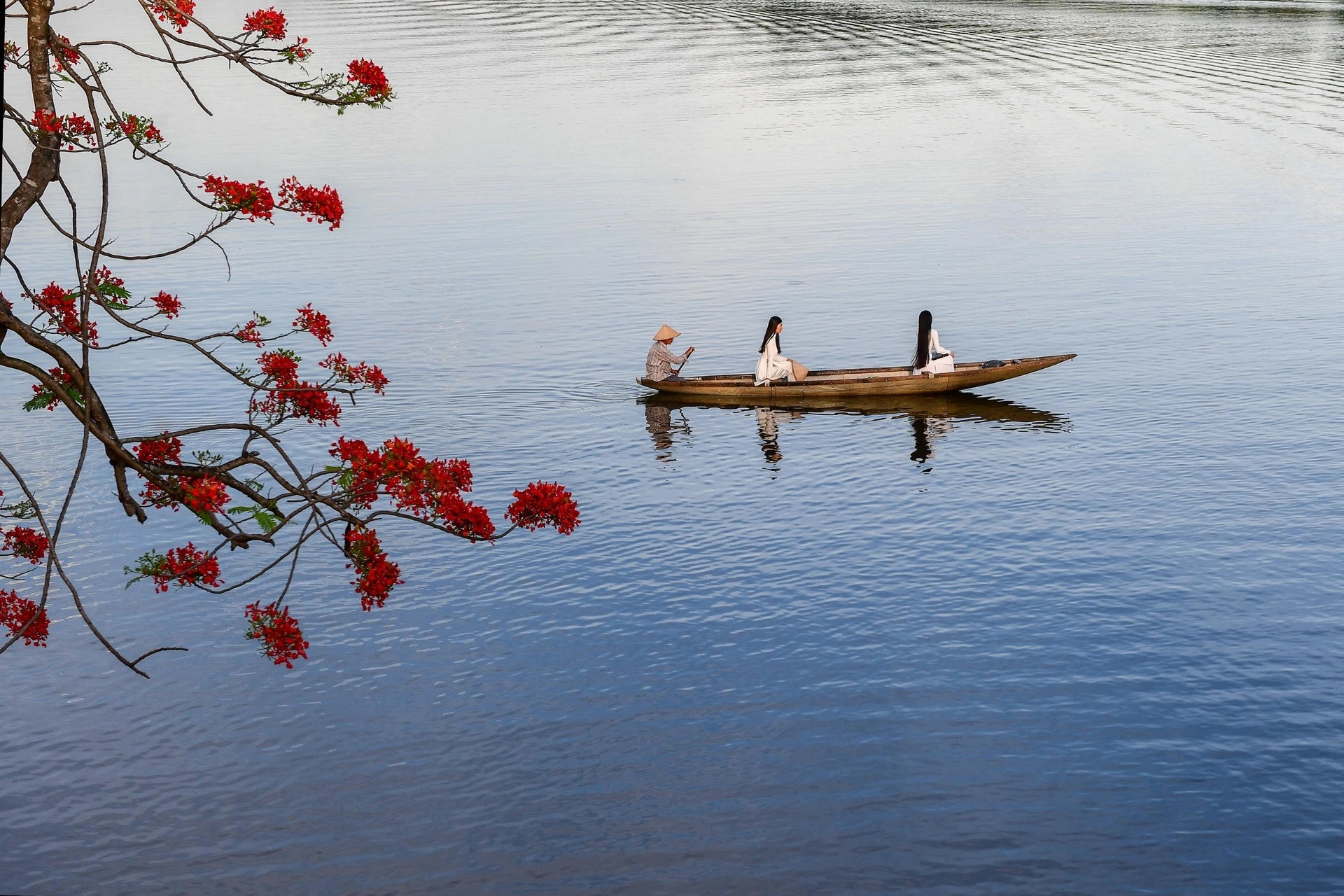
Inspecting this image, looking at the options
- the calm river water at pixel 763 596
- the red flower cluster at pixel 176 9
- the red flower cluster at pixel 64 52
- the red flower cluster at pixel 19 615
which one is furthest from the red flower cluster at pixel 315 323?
the calm river water at pixel 763 596

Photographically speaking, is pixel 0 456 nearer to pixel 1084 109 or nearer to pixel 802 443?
pixel 802 443

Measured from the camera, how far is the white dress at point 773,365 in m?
34.6

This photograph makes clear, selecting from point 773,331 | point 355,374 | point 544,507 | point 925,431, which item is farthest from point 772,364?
→ point 544,507

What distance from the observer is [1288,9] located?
12125 centimetres

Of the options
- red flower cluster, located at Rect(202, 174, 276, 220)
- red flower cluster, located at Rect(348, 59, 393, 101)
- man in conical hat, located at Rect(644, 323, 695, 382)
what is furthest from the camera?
man in conical hat, located at Rect(644, 323, 695, 382)

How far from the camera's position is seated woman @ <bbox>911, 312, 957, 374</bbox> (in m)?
34.8

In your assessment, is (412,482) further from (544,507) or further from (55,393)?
(55,393)

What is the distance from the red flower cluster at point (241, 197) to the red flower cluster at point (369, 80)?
1022 mm

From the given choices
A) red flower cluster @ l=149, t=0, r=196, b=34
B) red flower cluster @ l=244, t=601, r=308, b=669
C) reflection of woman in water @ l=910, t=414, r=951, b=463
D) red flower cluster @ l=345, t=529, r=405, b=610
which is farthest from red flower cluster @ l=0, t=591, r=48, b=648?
reflection of woman in water @ l=910, t=414, r=951, b=463

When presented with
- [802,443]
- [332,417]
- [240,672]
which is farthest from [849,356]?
[332,417]

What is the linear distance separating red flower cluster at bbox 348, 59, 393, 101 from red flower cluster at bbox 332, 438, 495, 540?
99.7 inches

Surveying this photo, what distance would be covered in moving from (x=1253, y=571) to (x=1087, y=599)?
9.89ft

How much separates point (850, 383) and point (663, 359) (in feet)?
14.2

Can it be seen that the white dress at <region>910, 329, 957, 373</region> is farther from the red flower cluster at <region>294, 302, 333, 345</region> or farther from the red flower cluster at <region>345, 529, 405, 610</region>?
the red flower cluster at <region>345, 529, 405, 610</region>
